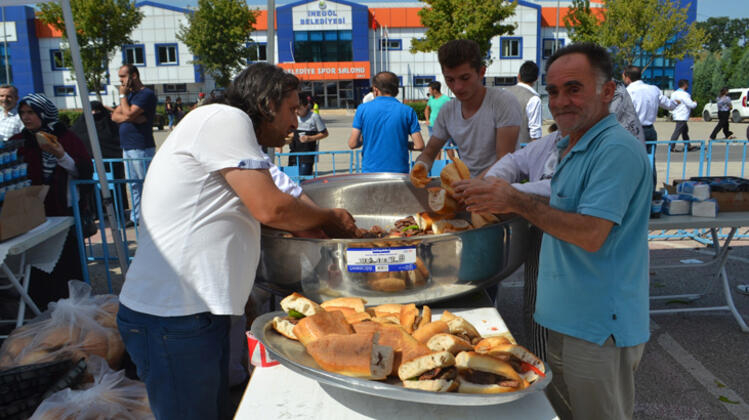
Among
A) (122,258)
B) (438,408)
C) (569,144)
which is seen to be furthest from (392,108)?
(438,408)

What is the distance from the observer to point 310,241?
1734 millimetres

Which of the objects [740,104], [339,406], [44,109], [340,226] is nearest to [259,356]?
[339,406]

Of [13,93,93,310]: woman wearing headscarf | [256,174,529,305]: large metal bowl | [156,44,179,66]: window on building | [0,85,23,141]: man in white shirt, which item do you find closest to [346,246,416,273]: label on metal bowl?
[256,174,529,305]: large metal bowl

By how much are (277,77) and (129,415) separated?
1.83m

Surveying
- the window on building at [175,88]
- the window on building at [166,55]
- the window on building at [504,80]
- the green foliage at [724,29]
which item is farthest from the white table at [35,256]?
the green foliage at [724,29]

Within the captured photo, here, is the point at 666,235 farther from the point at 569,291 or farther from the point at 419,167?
the point at 569,291

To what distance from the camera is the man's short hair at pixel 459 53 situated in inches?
116

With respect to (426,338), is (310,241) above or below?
above

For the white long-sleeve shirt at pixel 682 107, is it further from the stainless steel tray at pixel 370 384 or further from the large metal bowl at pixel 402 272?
the stainless steel tray at pixel 370 384

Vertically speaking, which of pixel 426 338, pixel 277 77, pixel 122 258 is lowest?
pixel 122 258

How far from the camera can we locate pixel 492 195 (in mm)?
1623

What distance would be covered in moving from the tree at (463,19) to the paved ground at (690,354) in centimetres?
2255

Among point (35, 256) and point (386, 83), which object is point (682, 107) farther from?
point (35, 256)

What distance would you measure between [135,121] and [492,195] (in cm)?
590
